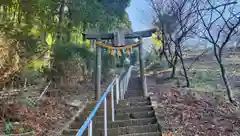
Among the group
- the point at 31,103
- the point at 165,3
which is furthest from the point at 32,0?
the point at 165,3

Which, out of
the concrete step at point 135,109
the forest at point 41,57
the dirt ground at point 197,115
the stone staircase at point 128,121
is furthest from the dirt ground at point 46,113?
the dirt ground at point 197,115

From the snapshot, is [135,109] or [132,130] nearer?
[132,130]

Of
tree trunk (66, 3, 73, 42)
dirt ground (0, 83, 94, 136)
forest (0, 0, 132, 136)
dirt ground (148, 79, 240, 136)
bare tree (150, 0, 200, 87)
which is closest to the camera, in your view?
dirt ground (148, 79, 240, 136)

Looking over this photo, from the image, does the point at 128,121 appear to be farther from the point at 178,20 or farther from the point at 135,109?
the point at 178,20

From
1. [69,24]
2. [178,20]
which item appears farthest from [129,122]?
[69,24]

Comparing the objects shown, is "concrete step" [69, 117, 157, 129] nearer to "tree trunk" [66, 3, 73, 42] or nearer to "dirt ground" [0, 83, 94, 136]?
"dirt ground" [0, 83, 94, 136]

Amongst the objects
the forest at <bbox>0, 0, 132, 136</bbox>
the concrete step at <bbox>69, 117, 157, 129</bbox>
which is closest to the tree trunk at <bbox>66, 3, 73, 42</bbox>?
the forest at <bbox>0, 0, 132, 136</bbox>

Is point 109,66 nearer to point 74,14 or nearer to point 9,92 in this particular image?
point 74,14

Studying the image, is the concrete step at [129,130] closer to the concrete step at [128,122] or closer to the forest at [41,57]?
the concrete step at [128,122]

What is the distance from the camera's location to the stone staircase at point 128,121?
493 cm

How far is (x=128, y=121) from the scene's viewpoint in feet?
17.6

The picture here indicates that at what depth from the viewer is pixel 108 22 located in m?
13.1

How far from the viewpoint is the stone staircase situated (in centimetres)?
493

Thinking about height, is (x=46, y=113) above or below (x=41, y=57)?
below
